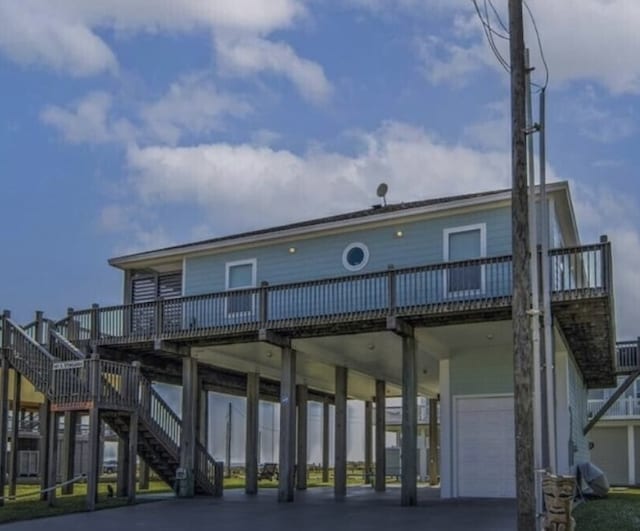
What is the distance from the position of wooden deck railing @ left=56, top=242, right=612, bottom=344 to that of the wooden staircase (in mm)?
1344

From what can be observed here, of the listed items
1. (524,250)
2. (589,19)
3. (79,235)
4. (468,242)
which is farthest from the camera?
(79,235)

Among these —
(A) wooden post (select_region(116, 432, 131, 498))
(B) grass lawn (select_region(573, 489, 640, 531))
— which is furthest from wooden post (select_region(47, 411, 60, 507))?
(B) grass lawn (select_region(573, 489, 640, 531))

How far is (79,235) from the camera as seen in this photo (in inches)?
1400

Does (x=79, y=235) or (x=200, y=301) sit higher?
(x=79, y=235)

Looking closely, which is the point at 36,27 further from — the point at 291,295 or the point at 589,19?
the point at 589,19

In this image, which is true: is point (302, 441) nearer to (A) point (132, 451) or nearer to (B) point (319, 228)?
(B) point (319, 228)

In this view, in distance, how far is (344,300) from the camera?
18688mm

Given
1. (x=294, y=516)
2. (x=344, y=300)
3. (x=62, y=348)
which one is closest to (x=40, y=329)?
(x=62, y=348)

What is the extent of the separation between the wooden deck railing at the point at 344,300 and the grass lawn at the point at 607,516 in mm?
3914

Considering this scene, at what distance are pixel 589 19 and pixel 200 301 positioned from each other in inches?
468

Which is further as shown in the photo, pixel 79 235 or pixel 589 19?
pixel 79 235

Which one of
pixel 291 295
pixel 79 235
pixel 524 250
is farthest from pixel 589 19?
pixel 79 235

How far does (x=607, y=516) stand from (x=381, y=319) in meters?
5.65

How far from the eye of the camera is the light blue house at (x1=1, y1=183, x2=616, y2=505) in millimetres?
17531
